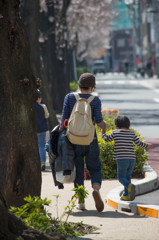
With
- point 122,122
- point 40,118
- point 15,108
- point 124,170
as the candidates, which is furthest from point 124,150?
point 40,118

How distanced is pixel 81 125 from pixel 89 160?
57 centimetres

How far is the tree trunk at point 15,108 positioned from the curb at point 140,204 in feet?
4.51

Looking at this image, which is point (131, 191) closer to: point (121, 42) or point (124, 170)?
point (124, 170)

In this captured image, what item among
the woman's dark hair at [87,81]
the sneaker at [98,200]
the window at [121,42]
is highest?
the woman's dark hair at [87,81]

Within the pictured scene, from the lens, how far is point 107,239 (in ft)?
20.9

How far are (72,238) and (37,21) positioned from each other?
1257 cm

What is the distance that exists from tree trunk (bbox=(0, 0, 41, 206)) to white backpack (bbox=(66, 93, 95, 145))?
0.64 metres

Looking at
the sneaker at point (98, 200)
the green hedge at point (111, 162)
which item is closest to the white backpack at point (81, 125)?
the sneaker at point (98, 200)

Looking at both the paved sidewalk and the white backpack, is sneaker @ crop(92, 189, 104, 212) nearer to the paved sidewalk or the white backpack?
the paved sidewalk

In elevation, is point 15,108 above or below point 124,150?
above

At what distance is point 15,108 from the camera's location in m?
7.10

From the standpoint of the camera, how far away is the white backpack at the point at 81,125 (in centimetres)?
764

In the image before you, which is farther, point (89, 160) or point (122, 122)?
point (122, 122)

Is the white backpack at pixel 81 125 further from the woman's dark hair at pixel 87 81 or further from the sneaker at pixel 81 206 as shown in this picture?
the sneaker at pixel 81 206
